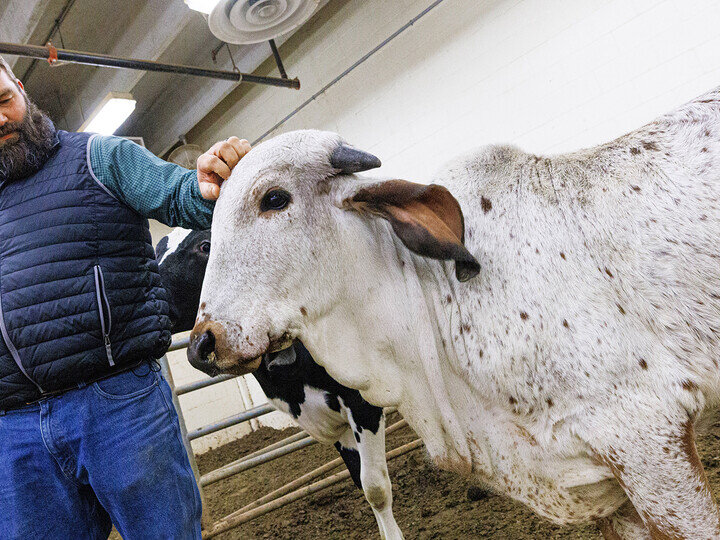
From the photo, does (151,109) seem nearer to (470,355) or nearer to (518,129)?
(518,129)

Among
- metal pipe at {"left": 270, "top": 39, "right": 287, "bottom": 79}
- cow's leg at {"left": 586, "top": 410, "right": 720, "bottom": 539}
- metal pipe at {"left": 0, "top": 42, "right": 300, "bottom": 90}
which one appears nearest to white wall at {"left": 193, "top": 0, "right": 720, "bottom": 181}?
metal pipe at {"left": 270, "top": 39, "right": 287, "bottom": 79}

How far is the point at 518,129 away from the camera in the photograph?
454cm

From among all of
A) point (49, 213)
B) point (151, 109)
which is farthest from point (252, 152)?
point (151, 109)

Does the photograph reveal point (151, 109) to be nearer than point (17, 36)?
No

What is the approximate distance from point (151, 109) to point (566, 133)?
591 cm

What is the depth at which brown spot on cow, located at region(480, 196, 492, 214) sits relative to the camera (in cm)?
149

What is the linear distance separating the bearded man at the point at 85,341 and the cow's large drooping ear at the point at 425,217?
0.48 m

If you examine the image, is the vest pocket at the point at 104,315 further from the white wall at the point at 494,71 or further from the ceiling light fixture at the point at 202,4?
the white wall at the point at 494,71

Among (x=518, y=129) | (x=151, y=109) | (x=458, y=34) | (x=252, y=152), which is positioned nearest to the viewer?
(x=252, y=152)

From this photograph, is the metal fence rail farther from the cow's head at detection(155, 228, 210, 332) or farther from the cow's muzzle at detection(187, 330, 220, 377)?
the cow's muzzle at detection(187, 330, 220, 377)

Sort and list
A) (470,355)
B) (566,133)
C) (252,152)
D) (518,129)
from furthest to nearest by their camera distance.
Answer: (518,129)
(566,133)
(252,152)
(470,355)

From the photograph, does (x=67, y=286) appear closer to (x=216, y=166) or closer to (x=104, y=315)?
(x=104, y=315)

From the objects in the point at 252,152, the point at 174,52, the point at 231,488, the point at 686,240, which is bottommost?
the point at 231,488

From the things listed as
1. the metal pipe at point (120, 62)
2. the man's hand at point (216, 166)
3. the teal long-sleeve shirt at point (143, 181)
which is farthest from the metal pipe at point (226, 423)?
the metal pipe at point (120, 62)
